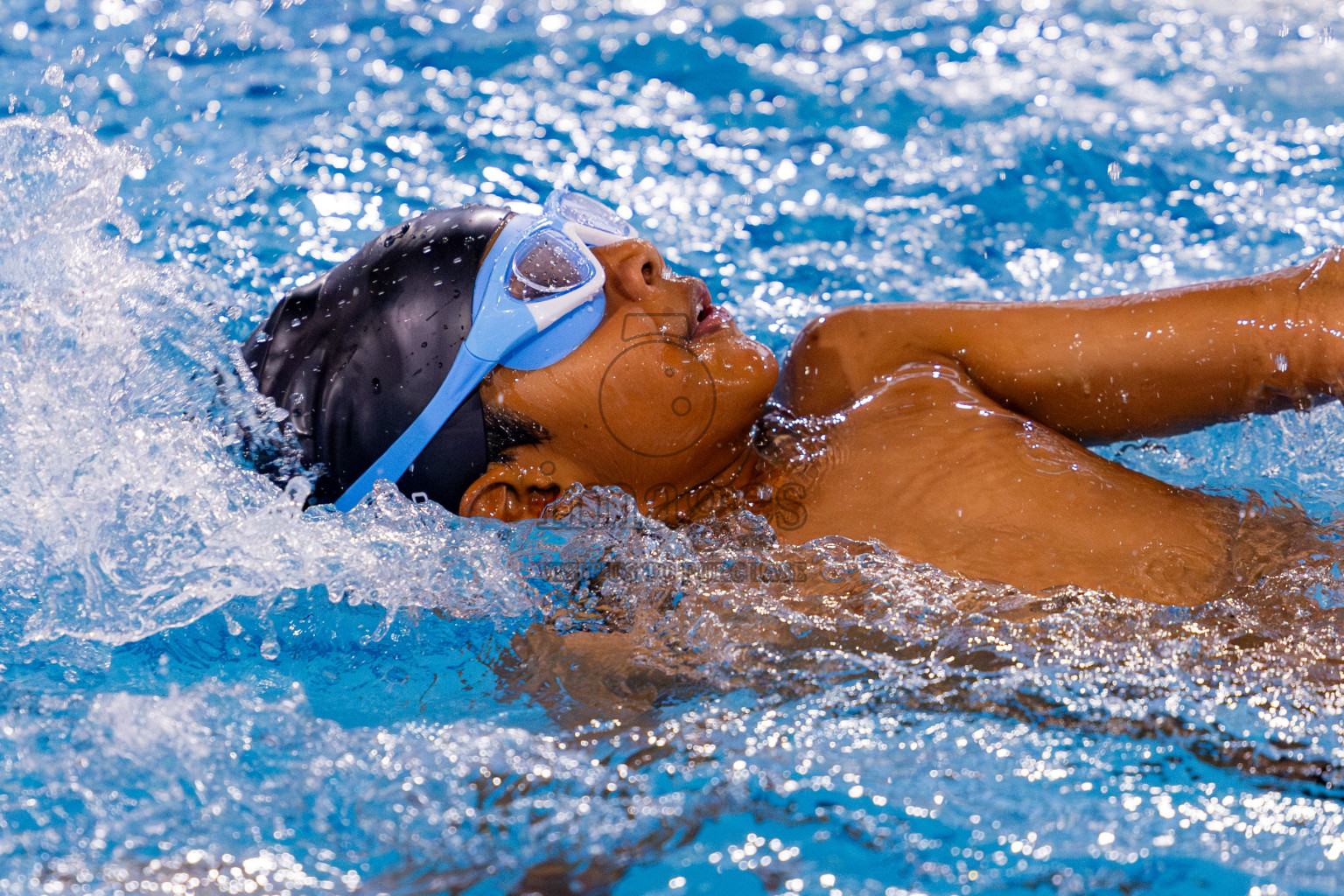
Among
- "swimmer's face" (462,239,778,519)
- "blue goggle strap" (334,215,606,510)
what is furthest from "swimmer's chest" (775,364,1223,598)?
"blue goggle strap" (334,215,606,510)

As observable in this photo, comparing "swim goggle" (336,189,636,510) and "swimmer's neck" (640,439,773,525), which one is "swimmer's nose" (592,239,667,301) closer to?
"swim goggle" (336,189,636,510)

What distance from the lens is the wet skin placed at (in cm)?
235

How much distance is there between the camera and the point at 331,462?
2.47 m

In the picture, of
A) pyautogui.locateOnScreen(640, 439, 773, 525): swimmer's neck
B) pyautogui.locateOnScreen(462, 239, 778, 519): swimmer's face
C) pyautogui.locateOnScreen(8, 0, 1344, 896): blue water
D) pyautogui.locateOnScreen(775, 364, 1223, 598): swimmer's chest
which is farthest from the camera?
pyautogui.locateOnScreen(640, 439, 773, 525): swimmer's neck

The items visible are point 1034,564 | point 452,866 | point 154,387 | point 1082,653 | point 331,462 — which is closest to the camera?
point 452,866

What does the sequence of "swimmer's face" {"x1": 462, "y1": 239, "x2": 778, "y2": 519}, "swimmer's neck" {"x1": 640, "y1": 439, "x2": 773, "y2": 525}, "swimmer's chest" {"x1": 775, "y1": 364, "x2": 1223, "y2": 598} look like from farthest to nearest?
"swimmer's neck" {"x1": 640, "y1": 439, "x2": 773, "y2": 525}
"swimmer's face" {"x1": 462, "y1": 239, "x2": 778, "y2": 519}
"swimmer's chest" {"x1": 775, "y1": 364, "x2": 1223, "y2": 598}

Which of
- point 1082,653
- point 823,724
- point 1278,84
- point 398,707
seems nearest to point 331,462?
point 398,707

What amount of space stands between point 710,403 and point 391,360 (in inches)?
26.6

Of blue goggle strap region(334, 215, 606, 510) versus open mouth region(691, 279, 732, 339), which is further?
open mouth region(691, 279, 732, 339)

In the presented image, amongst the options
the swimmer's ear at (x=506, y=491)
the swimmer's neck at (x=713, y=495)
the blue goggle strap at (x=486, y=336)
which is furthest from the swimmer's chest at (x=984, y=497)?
the blue goggle strap at (x=486, y=336)

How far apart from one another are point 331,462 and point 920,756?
136 cm

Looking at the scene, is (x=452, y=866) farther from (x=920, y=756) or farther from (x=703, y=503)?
(x=703, y=503)

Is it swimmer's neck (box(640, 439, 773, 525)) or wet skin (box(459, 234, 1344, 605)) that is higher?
wet skin (box(459, 234, 1344, 605))

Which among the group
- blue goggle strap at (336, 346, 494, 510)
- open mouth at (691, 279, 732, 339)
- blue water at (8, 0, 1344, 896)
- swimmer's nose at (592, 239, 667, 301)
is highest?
swimmer's nose at (592, 239, 667, 301)
